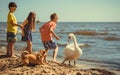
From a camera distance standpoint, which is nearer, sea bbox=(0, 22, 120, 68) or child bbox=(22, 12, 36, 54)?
child bbox=(22, 12, 36, 54)

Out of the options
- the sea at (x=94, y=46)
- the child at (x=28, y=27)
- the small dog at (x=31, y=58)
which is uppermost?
the child at (x=28, y=27)

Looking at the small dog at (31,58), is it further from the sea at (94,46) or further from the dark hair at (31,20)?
the sea at (94,46)

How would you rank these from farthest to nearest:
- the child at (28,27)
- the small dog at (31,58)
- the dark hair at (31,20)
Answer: the child at (28,27)
the dark hair at (31,20)
the small dog at (31,58)

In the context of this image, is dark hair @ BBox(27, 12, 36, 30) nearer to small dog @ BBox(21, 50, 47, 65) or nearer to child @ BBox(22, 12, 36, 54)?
child @ BBox(22, 12, 36, 54)

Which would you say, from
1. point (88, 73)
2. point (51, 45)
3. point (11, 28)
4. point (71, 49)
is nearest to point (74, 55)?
point (71, 49)

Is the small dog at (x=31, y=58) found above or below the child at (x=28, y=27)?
below

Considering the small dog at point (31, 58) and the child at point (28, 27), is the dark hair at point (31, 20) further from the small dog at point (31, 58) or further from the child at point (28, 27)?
the small dog at point (31, 58)

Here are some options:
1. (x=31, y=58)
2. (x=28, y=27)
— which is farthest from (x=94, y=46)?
(x=31, y=58)

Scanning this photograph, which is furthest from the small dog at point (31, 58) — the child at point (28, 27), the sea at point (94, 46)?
the sea at point (94, 46)

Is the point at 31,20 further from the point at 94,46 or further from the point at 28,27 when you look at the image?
the point at 94,46

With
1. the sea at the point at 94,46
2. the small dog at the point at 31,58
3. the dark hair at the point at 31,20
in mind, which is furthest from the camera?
the sea at the point at 94,46

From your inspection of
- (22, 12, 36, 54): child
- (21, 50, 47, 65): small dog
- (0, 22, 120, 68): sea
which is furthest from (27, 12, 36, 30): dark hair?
(0, 22, 120, 68): sea

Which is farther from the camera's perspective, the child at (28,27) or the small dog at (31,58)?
the child at (28,27)

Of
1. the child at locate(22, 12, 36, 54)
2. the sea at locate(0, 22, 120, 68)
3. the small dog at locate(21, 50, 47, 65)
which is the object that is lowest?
the sea at locate(0, 22, 120, 68)
